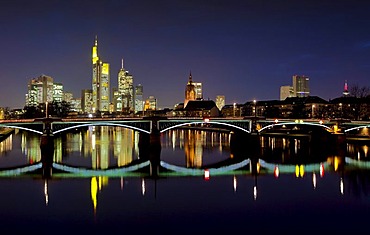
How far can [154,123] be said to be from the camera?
62438 millimetres

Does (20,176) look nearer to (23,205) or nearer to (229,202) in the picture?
(23,205)

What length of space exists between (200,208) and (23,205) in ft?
39.0

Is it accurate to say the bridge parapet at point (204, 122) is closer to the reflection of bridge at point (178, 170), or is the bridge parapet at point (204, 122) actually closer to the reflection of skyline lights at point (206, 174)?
the reflection of bridge at point (178, 170)

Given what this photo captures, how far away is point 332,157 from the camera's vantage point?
5581 centimetres

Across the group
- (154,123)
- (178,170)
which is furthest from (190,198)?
(154,123)

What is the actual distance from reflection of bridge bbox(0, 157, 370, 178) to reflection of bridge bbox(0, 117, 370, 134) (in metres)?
11.4

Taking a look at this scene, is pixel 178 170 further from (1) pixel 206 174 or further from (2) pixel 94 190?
(2) pixel 94 190

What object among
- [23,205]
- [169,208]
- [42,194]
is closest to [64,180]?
[42,194]

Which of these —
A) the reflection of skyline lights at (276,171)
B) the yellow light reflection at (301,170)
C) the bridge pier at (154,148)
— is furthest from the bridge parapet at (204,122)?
the yellow light reflection at (301,170)

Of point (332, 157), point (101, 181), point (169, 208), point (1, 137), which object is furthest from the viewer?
point (1, 137)

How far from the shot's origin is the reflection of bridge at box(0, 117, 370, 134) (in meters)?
58.4

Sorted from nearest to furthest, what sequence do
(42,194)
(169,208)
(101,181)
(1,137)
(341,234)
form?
(341,234)
(169,208)
(42,194)
(101,181)
(1,137)

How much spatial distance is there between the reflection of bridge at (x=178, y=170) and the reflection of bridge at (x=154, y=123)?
37.5ft

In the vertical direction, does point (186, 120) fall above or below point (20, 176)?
above
